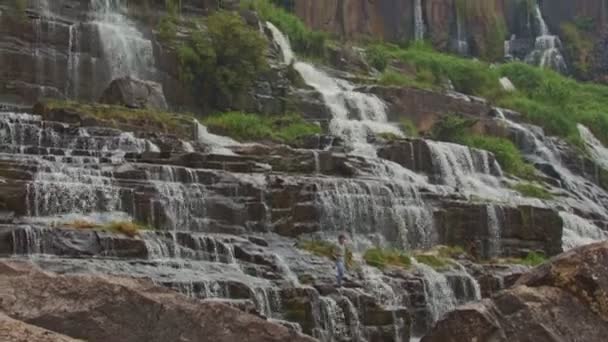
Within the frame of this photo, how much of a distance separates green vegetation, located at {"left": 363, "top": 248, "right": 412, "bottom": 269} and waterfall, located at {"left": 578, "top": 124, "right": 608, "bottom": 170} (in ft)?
81.6

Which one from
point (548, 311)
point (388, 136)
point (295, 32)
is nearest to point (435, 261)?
point (548, 311)

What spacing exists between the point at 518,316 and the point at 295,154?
17.6 metres

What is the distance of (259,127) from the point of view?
35000mm

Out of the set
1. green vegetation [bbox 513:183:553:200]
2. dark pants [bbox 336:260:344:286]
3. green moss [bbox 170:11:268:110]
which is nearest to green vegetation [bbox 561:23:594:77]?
green vegetation [bbox 513:183:553:200]

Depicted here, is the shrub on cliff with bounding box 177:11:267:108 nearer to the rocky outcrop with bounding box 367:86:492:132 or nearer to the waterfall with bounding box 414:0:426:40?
the rocky outcrop with bounding box 367:86:492:132

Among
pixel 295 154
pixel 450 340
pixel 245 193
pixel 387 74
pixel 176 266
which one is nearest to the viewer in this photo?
pixel 450 340

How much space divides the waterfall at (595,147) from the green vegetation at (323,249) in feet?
83.6

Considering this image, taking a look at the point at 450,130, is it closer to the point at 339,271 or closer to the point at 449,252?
the point at 449,252

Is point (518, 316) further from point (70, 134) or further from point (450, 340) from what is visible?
point (70, 134)

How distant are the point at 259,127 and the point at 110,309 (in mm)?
26406

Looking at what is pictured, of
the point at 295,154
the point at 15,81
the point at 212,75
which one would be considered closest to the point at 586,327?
the point at 295,154

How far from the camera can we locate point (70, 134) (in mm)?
26656

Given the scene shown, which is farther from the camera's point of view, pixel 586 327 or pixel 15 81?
pixel 15 81

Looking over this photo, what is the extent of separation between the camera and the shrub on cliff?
37438 millimetres
